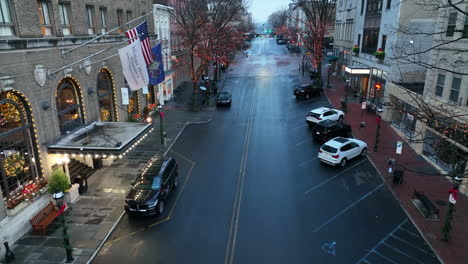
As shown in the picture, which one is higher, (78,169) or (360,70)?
(360,70)

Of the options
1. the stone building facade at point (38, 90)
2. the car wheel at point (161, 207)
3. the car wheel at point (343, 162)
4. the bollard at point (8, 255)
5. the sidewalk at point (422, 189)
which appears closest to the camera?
the bollard at point (8, 255)

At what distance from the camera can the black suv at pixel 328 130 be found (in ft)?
83.2

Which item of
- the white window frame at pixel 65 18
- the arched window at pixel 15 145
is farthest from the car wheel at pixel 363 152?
the white window frame at pixel 65 18

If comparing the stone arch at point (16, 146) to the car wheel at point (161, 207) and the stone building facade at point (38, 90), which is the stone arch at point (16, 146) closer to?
the stone building facade at point (38, 90)

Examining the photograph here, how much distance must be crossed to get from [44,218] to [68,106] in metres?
6.52

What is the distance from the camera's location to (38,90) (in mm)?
15547

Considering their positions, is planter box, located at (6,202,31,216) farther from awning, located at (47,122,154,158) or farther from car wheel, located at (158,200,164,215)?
car wheel, located at (158,200,164,215)

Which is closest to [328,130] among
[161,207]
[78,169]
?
[161,207]

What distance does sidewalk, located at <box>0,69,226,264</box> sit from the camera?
43.6 ft

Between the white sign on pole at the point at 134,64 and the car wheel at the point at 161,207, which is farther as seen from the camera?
the white sign on pole at the point at 134,64

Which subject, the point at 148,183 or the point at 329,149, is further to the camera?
the point at 329,149

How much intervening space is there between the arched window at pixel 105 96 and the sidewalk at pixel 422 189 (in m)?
18.9

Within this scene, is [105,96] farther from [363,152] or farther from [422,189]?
[422,189]

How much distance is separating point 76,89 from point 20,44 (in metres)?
5.25
